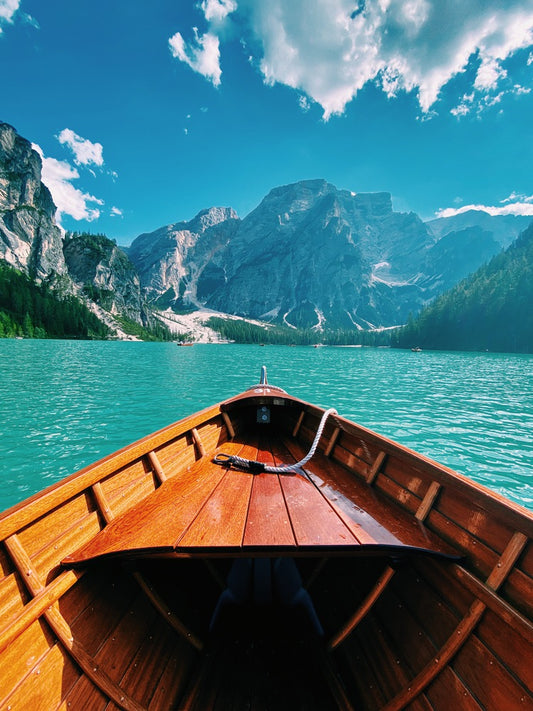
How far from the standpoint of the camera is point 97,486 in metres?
3.26

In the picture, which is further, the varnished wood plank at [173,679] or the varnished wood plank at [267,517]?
the varnished wood plank at [267,517]

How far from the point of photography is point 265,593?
378 centimetres

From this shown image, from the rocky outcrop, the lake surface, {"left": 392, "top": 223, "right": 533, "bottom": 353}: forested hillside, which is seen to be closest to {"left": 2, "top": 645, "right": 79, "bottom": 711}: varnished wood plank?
the lake surface

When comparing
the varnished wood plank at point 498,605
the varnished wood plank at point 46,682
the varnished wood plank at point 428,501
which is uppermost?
the varnished wood plank at point 428,501

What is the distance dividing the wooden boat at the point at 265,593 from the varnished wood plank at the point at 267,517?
26 millimetres

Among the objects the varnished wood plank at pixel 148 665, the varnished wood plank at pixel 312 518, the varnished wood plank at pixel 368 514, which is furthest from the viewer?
the varnished wood plank at pixel 368 514

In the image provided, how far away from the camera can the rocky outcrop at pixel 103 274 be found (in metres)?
168

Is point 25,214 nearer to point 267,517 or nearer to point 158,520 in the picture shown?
point 158,520

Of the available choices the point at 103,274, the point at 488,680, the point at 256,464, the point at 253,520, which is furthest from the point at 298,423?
the point at 103,274

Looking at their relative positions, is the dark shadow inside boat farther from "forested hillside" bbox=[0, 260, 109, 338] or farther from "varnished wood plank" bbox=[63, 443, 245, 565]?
"forested hillside" bbox=[0, 260, 109, 338]

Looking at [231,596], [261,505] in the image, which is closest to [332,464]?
[261,505]

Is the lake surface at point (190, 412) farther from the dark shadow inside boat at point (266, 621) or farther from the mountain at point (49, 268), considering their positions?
the mountain at point (49, 268)

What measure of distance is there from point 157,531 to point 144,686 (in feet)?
4.20

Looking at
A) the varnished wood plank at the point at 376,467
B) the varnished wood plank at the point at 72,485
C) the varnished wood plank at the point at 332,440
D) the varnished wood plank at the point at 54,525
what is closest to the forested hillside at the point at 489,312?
the varnished wood plank at the point at 332,440
